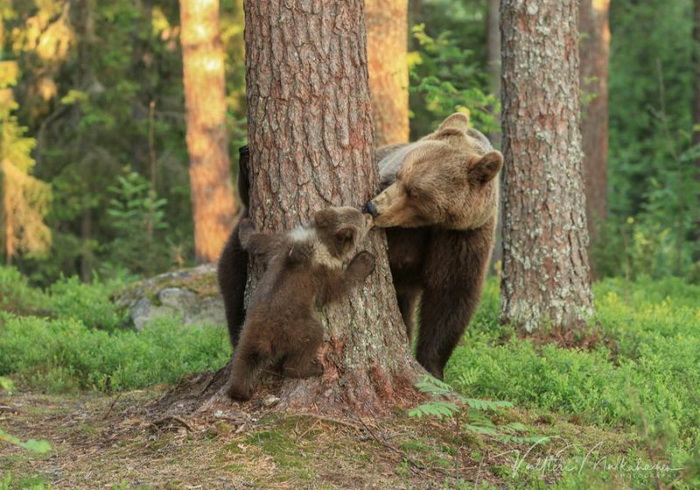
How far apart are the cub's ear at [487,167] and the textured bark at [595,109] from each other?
10.8m

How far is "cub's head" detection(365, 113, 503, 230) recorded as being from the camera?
571 cm

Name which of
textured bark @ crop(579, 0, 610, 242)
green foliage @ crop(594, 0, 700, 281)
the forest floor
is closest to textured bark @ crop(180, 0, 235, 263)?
textured bark @ crop(579, 0, 610, 242)

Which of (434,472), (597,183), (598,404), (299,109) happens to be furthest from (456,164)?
(597,183)

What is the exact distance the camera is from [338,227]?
503 centimetres

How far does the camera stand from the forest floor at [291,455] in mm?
4328

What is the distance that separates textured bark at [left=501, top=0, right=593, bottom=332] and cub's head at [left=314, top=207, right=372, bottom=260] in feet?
10.2

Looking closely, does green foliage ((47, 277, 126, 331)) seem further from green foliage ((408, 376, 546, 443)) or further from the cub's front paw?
green foliage ((408, 376, 546, 443))

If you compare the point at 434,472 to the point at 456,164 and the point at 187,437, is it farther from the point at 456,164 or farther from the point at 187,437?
the point at 456,164

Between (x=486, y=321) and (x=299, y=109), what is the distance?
388 cm

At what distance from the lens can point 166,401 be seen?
5.72 metres

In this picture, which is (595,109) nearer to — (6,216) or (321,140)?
(6,216)

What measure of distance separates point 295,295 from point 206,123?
10.4 m

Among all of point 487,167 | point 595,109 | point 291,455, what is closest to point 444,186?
point 487,167

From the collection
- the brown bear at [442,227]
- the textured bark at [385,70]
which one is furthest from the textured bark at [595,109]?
the brown bear at [442,227]
